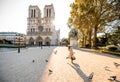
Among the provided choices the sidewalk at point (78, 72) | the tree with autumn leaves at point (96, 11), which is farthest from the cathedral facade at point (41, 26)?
the sidewalk at point (78, 72)

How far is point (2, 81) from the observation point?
279 inches

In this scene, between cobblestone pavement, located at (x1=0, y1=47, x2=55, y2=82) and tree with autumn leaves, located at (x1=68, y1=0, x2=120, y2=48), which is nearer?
cobblestone pavement, located at (x1=0, y1=47, x2=55, y2=82)

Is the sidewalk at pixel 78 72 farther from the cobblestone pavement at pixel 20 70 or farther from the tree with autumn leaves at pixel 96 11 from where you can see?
the tree with autumn leaves at pixel 96 11

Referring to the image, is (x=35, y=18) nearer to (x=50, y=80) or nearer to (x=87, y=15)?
(x=87, y=15)

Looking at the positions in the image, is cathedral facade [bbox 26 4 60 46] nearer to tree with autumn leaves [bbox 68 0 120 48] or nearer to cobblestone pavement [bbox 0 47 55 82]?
tree with autumn leaves [bbox 68 0 120 48]

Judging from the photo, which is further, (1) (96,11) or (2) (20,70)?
(1) (96,11)

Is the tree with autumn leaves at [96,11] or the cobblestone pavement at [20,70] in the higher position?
the tree with autumn leaves at [96,11]

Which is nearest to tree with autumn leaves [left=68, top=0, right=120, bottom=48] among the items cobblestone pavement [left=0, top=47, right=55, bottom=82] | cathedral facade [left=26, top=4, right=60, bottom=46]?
cobblestone pavement [left=0, top=47, right=55, bottom=82]

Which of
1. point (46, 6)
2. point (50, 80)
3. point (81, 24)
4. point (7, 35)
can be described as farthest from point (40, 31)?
point (50, 80)

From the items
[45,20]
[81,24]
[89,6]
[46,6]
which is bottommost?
[81,24]

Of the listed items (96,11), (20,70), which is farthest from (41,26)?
(20,70)

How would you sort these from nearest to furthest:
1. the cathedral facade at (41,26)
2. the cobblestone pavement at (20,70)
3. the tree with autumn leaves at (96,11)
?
the cobblestone pavement at (20,70) < the tree with autumn leaves at (96,11) < the cathedral facade at (41,26)

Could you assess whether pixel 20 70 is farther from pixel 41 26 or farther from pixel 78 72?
pixel 41 26

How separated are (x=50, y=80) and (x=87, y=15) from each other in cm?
2203
